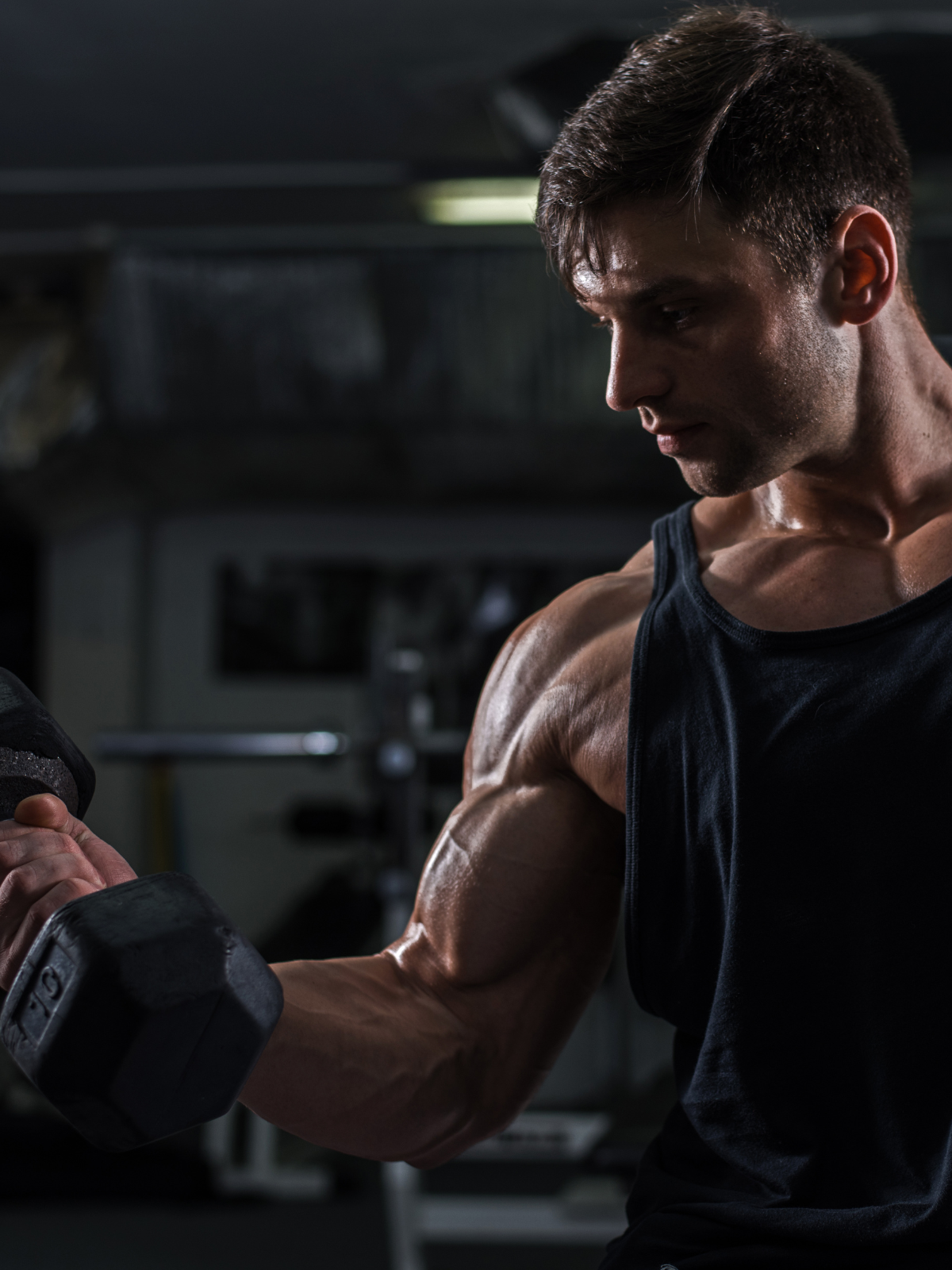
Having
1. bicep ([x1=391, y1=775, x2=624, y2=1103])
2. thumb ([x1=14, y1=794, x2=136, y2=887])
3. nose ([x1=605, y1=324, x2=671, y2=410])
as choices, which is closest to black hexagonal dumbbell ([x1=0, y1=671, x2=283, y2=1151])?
thumb ([x1=14, y1=794, x2=136, y2=887])

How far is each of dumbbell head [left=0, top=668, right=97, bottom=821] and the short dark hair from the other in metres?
0.60

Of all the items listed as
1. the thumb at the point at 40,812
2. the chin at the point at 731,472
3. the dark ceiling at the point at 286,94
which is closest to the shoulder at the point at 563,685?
the chin at the point at 731,472

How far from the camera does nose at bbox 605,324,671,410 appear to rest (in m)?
1.03

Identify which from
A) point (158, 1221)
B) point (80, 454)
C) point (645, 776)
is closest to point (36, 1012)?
point (645, 776)

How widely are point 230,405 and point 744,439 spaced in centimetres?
273

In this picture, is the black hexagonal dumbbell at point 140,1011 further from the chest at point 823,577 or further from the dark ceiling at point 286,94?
the dark ceiling at point 286,94

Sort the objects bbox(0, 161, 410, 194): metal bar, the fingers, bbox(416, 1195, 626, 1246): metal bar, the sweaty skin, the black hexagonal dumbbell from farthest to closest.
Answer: bbox(0, 161, 410, 194): metal bar < bbox(416, 1195, 626, 1246): metal bar < the sweaty skin < the fingers < the black hexagonal dumbbell

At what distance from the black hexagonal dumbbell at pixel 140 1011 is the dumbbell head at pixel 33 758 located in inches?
6.4

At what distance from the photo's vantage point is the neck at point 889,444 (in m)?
1.10

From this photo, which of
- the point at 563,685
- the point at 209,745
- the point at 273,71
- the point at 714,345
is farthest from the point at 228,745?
the point at 714,345

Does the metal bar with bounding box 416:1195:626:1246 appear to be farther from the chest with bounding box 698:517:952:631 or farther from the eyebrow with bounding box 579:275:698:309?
the eyebrow with bounding box 579:275:698:309

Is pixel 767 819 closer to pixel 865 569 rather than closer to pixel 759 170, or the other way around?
pixel 865 569

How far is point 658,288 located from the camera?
100cm

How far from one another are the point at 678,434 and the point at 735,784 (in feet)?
1.00
